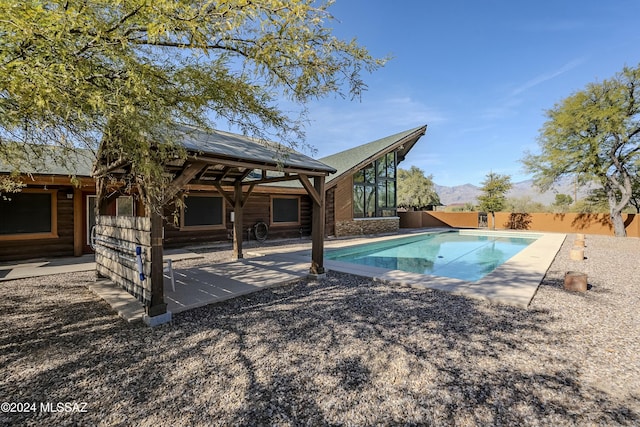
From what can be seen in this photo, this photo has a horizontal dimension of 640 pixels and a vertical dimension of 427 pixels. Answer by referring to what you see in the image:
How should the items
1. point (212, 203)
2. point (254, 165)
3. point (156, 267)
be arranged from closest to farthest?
point (156, 267) → point (254, 165) → point (212, 203)

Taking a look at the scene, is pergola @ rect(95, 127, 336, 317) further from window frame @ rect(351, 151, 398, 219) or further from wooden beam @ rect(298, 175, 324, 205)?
window frame @ rect(351, 151, 398, 219)

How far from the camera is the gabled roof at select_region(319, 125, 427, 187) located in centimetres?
1438

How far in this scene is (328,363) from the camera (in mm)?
2832

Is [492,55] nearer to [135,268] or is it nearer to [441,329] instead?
[441,329]

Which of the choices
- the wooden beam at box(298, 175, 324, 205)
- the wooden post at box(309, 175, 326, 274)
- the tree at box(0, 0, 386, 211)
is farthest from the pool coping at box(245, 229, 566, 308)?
the tree at box(0, 0, 386, 211)

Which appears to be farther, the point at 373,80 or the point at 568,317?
the point at 568,317

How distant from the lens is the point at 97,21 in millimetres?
2205

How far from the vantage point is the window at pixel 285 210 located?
13000 millimetres

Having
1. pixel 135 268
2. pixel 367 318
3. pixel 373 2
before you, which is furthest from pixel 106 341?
pixel 373 2

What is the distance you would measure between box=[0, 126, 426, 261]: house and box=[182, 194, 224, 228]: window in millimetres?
34

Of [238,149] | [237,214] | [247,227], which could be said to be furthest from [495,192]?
[238,149]

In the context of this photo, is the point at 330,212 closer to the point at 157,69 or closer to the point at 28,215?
the point at 28,215

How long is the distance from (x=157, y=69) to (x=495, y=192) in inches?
943

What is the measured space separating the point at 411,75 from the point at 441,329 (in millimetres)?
11312
